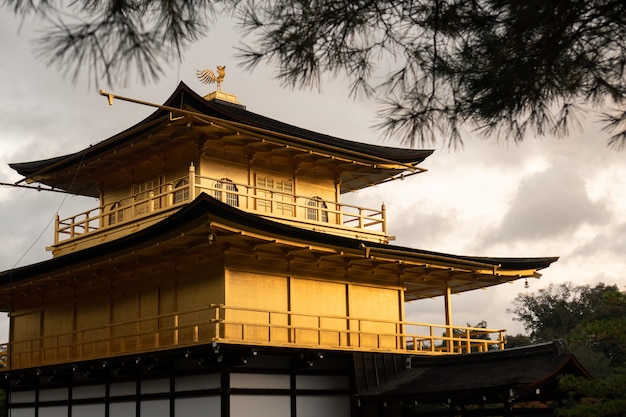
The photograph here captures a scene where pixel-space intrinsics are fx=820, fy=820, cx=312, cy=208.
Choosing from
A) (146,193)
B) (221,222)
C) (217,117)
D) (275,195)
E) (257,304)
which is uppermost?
(217,117)

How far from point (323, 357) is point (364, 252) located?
2954 mm

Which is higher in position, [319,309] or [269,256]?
[269,256]

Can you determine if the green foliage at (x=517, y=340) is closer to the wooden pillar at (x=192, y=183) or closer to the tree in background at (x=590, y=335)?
the tree in background at (x=590, y=335)

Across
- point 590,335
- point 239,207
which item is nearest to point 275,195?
point 239,207

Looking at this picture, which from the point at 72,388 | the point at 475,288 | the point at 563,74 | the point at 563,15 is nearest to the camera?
the point at 563,15

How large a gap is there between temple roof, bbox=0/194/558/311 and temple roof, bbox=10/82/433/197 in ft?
10.6

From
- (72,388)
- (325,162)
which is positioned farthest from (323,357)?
(72,388)

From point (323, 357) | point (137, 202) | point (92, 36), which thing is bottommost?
point (323, 357)

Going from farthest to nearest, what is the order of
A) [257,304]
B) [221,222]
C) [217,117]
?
[217,117] → [257,304] → [221,222]

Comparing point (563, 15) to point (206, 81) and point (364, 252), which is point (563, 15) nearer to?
point (364, 252)

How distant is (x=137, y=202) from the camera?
936 inches

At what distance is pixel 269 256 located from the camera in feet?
69.5

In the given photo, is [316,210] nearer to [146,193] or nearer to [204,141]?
[204,141]

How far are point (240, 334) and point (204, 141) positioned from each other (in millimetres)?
5827
